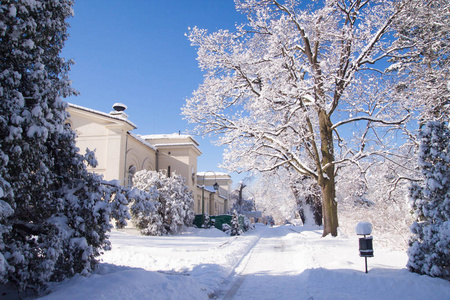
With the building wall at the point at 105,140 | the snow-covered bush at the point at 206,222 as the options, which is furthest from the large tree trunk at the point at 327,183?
the building wall at the point at 105,140

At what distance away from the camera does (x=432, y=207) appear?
6.52m

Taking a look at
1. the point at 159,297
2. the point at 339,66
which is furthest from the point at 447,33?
the point at 159,297

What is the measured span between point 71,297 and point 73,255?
4.28ft

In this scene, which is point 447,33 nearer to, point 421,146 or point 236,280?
point 421,146

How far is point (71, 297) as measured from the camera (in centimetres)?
487

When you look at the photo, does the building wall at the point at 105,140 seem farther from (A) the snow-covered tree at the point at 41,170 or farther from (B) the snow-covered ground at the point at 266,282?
(A) the snow-covered tree at the point at 41,170

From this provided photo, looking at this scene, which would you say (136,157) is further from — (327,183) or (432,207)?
(432,207)

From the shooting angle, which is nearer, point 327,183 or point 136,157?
point 327,183

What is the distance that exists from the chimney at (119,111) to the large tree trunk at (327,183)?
17.6 meters

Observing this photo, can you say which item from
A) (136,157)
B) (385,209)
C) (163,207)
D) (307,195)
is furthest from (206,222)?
(385,209)

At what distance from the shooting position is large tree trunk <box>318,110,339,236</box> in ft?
51.6

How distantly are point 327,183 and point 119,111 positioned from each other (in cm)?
1971

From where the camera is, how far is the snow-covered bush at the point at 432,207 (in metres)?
5.89

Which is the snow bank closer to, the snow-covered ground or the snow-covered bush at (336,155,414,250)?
the snow-covered ground
